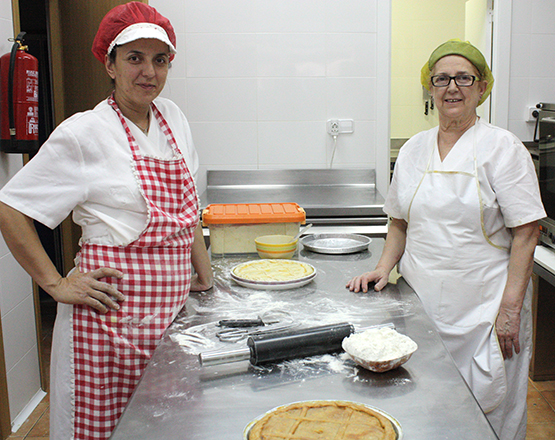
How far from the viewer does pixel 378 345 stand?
1109 millimetres

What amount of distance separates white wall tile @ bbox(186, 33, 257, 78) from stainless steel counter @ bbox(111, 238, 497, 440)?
7.85ft

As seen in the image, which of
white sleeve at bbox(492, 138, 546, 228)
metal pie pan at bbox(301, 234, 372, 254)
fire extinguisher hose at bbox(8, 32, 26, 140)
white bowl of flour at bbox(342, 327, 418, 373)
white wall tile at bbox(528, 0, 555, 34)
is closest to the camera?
white bowl of flour at bbox(342, 327, 418, 373)

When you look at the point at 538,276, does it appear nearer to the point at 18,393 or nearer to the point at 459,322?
Result: the point at 459,322

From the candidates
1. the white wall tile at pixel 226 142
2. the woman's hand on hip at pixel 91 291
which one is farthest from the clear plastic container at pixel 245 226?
the white wall tile at pixel 226 142

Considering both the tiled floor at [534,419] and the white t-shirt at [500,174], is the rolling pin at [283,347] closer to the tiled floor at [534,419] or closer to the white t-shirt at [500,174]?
the white t-shirt at [500,174]

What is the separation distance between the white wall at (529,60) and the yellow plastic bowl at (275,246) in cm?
225

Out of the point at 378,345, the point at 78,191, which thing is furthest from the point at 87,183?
the point at 378,345

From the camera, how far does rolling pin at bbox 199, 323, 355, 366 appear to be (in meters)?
1.14

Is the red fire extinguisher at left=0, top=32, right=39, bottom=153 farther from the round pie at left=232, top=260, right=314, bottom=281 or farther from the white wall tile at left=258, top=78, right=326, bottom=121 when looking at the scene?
the white wall tile at left=258, top=78, right=326, bottom=121

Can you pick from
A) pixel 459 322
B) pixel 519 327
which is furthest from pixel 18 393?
pixel 519 327

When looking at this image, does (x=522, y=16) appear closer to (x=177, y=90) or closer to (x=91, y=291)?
(x=177, y=90)

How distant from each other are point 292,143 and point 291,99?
0.96ft

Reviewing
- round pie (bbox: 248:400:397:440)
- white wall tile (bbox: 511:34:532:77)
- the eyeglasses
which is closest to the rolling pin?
round pie (bbox: 248:400:397:440)

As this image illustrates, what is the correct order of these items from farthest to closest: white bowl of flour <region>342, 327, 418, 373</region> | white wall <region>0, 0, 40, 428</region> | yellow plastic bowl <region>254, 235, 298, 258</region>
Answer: white wall <region>0, 0, 40, 428</region>, yellow plastic bowl <region>254, 235, 298, 258</region>, white bowl of flour <region>342, 327, 418, 373</region>
